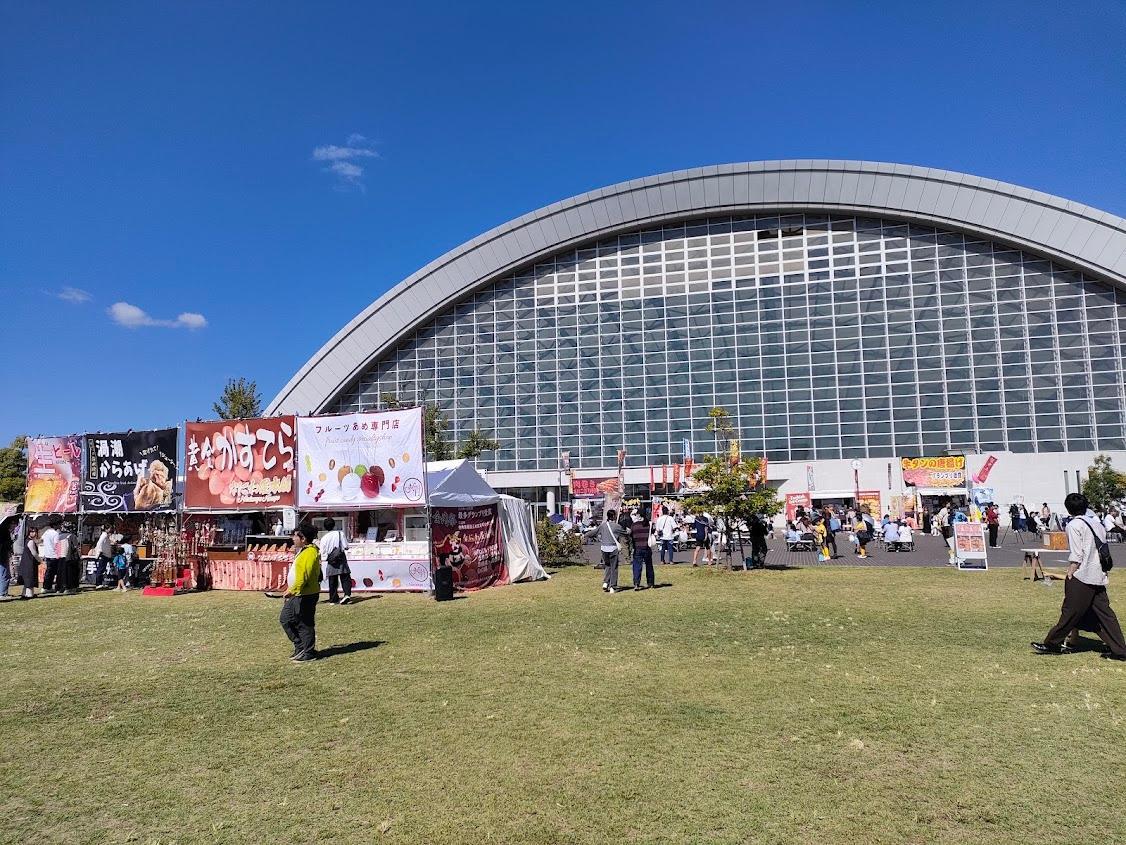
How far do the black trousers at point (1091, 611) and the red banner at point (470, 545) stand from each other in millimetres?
10820

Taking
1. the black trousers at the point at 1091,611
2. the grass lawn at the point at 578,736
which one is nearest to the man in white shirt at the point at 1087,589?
the black trousers at the point at 1091,611

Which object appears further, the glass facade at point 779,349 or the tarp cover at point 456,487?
the glass facade at point 779,349

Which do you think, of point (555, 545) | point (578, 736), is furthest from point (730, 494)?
point (578, 736)

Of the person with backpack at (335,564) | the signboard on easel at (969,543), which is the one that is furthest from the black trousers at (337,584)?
the signboard on easel at (969,543)

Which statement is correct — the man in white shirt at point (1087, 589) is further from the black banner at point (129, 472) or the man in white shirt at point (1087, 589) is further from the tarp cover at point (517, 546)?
the black banner at point (129, 472)

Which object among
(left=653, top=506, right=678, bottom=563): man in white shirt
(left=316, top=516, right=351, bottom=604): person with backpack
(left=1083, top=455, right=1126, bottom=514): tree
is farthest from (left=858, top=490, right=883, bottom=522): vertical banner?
(left=316, top=516, right=351, bottom=604): person with backpack

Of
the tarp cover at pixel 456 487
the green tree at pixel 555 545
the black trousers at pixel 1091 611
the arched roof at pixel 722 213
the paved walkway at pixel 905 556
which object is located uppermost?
the arched roof at pixel 722 213

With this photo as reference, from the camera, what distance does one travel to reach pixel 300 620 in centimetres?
894

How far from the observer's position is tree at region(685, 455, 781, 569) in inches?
760

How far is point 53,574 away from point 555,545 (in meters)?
13.0

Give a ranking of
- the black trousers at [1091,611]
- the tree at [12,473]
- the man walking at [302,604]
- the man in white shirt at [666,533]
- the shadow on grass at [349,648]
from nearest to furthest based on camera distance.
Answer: the black trousers at [1091,611]
the man walking at [302,604]
the shadow on grass at [349,648]
the man in white shirt at [666,533]
the tree at [12,473]

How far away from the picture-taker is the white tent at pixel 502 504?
55.6 ft

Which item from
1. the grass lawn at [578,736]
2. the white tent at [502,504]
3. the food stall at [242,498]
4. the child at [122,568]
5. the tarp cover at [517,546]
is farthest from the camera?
the tarp cover at [517,546]

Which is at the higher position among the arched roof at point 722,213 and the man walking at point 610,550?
the arched roof at point 722,213
